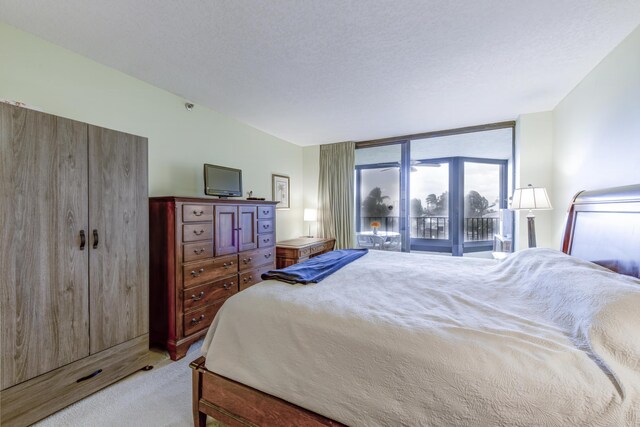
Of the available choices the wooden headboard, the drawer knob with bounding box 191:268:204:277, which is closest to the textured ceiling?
the wooden headboard

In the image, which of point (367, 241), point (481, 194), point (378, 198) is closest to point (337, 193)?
point (378, 198)

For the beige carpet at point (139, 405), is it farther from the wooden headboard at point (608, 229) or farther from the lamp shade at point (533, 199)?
the lamp shade at point (533, 199)

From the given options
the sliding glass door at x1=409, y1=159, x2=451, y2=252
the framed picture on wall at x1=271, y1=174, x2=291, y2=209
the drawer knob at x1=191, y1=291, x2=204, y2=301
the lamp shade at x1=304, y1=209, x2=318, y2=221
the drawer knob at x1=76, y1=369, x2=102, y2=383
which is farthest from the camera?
the sliding glass door at x1=409, y1=159, x2=451, y2=252

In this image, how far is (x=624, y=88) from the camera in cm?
180

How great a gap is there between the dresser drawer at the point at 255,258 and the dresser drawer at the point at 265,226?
0.78 feet

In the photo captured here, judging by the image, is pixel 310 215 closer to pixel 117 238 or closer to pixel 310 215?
pixel 310 215

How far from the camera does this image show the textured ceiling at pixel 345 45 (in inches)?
61.4

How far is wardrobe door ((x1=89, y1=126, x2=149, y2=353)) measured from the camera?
1790 mm

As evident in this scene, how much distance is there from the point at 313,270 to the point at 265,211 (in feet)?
5.10

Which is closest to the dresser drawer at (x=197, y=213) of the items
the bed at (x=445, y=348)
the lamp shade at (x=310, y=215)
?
the bed at (x=445, y=348)

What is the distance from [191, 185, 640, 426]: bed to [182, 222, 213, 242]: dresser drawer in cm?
102

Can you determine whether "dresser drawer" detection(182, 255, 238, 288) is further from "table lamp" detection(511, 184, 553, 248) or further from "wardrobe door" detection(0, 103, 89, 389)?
"table lamp" detection(511, 184, 553, 248)

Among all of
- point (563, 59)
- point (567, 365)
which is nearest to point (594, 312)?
point (567, 365)

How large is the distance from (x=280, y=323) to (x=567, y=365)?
1.14 metres
